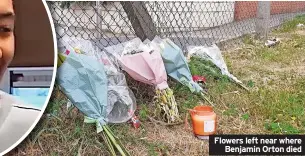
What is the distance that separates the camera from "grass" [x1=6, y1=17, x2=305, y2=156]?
7.74 ft

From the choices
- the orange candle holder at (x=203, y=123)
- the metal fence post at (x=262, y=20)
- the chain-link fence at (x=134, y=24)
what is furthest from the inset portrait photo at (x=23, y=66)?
the metal fence post at (x=262, y=20)

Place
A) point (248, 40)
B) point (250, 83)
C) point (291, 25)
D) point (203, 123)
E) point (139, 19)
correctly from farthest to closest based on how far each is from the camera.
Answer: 1. point (291, 25)
2. point (248, 40)
3. point (250, 83)
4. point (139, 19)
5. point (203, 123)

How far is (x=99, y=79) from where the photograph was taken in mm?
2521

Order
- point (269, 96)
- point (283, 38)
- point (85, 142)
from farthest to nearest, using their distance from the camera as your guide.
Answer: point (283, 38), point (269, 96), point (85, 142)

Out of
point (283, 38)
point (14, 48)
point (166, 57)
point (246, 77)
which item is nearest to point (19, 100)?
point (14, 48)

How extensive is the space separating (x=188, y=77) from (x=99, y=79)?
0.76 m

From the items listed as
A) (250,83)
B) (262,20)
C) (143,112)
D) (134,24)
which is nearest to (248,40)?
(262,20)

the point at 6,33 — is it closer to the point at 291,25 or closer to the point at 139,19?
the point at 139,19

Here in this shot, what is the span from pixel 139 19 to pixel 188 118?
35.5 inches

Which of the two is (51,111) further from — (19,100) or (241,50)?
(241,50)
